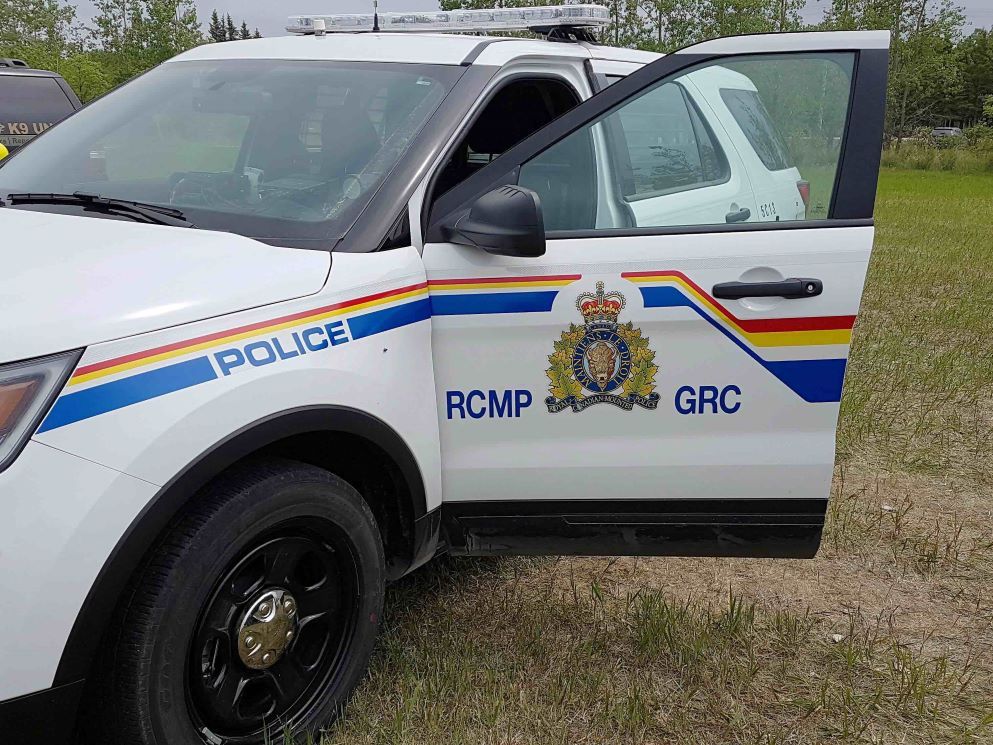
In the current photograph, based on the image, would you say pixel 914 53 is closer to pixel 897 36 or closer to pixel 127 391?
pixel 897 36

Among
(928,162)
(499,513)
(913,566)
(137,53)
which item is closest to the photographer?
(499,513)

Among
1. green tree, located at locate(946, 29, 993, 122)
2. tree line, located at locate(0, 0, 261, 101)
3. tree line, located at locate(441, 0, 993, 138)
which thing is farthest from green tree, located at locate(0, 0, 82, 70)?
green tree, located at locate(946, 29, 993, 122)

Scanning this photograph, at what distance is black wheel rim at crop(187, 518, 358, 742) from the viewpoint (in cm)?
214

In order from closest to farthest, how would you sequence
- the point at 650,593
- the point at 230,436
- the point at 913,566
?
the point at 230,436 → the point at 650,593 → the point at 913,566

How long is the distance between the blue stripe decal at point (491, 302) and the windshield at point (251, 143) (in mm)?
318

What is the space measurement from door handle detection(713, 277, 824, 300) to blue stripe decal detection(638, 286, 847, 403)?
80 millimetres

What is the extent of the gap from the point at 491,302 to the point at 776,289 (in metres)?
0.75

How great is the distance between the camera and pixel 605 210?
2709mm

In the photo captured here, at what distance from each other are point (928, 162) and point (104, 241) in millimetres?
36426

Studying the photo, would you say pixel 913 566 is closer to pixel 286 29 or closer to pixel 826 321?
pixel 826 321

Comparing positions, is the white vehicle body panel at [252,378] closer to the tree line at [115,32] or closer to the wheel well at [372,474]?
the wheel well at [372,474]

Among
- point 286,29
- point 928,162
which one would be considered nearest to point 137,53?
point 928,162

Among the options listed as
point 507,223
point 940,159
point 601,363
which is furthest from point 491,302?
point 940,159

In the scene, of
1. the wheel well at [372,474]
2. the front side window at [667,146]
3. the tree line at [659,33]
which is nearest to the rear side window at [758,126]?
the front side window at [667,146]
